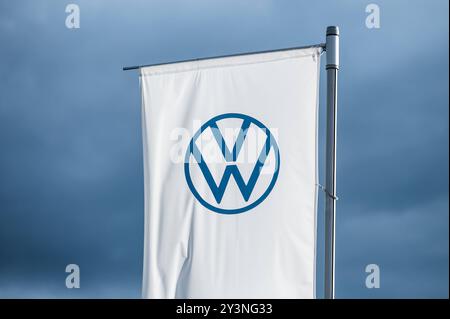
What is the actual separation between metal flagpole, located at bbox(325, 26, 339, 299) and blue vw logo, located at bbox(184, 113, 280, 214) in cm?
81

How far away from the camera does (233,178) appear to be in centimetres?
1089

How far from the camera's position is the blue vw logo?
426 inches

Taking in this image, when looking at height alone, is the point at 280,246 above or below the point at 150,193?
below

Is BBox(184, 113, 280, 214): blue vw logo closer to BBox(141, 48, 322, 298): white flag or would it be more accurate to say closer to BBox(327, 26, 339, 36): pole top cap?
BBox(141, 48, 322, 298): white flag

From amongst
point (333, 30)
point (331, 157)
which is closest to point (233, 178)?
point (331, 157)

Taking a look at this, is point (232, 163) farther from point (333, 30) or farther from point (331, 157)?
point (333, 30)

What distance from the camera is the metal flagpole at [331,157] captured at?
10.2 metres

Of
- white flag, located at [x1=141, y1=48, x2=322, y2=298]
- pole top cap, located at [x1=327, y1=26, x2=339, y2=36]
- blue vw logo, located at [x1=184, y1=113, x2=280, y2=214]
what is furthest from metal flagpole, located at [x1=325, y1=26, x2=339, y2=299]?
blue vw logo, located at [x1=184, y1=113, x2=280, y2=214]

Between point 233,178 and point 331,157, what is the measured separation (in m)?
1.52
